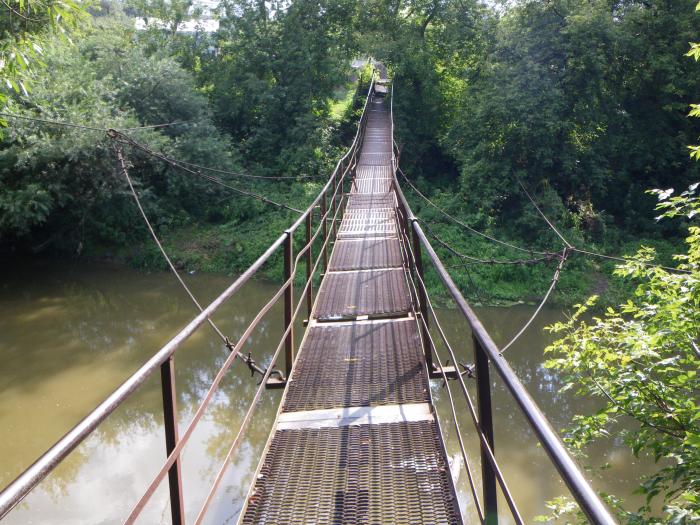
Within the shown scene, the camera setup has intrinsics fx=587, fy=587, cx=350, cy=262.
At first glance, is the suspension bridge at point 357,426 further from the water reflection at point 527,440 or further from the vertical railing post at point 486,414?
the water reflection at point 527,440

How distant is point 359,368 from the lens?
3.61 meters

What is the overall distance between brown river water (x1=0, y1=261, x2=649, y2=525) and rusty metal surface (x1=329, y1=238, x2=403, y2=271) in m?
2.69

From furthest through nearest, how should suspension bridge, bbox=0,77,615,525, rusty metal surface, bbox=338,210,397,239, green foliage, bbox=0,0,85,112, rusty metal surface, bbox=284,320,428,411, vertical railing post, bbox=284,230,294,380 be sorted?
rusty metal surface, bbox=338,210,397,239
green foliage, bbox=0,0,85,112
vertical railing post, bbox=284,230,294,380
rusty metal surface, bbox=284,320,428,411
suspension bridge, bbox=0,77,615,525

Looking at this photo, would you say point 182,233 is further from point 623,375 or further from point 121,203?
point 623,375

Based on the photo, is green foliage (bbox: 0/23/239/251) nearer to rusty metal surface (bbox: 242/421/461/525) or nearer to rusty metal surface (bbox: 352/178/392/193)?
rusty metal surface (bbox: 352/178/392/193)

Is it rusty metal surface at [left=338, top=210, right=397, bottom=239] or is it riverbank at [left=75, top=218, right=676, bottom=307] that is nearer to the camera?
rusty metal surface at [left=338, top=210, right=397, bottom=239]

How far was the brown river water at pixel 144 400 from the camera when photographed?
21.8 feet

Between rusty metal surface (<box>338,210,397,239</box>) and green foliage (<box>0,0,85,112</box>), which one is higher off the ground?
green foliage (<box>0,0,85,112</box>)

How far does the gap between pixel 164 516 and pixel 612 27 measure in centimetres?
1363

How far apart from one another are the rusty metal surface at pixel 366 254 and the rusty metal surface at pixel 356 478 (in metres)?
3.52

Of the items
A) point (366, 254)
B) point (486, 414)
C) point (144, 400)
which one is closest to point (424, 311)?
point (486, 414)

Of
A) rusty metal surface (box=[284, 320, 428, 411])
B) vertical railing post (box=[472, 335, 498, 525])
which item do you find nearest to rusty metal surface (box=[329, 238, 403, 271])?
rusty metal surface (box=[284, 320, 428, 411])

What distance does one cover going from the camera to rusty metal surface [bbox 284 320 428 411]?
319 cm

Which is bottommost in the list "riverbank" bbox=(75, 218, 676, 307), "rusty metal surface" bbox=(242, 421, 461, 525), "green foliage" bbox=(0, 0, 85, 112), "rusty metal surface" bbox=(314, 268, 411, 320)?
"riverbank" bbox=(75, 218, 676, 307)
